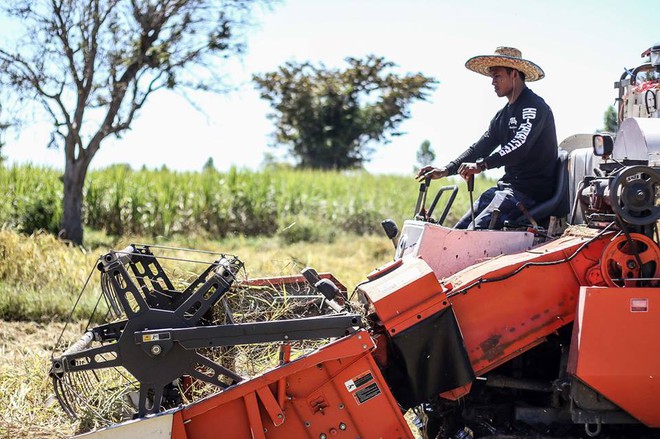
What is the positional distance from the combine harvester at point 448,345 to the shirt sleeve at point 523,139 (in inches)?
28.1

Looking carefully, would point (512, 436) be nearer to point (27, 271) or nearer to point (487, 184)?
point (27, 271)

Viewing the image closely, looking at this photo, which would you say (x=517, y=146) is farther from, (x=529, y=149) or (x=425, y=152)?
(x=425, y=152)

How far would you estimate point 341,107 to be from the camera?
28.0 m

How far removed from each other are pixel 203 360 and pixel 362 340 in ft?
2.92

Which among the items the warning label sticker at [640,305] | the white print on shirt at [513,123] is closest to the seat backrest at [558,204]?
the white print on shirt at [513,123]

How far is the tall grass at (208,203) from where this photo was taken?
1600 centimetres

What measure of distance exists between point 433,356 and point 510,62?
2.49 m

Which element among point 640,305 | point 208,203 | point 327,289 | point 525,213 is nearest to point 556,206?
point 525,213

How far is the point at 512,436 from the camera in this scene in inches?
200

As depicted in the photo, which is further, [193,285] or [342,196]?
[342,196]

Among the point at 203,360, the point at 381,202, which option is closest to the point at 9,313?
the point at 203,360

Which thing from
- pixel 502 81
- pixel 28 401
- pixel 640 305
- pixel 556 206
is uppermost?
pixel 502 81

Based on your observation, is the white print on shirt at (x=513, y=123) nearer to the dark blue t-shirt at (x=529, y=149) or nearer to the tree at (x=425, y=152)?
the dark blue t-shirt at (x=529, y=149)

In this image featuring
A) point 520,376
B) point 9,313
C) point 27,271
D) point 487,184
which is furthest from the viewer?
point 487,184
